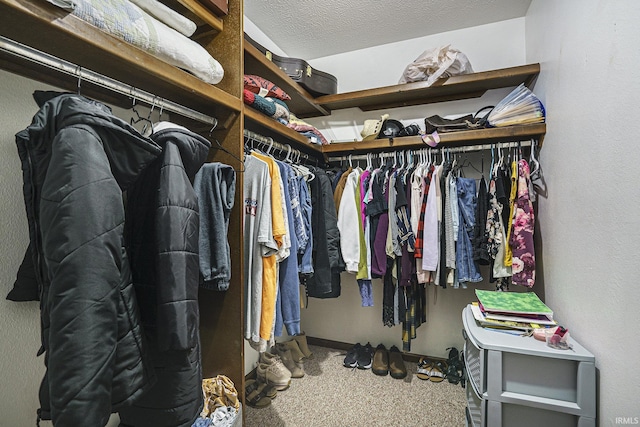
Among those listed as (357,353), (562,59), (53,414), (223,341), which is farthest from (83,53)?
(357,353)

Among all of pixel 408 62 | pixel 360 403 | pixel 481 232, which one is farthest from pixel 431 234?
pixel 408 62

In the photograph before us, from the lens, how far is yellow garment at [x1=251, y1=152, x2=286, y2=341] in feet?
4.11

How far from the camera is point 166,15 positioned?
1037 mm

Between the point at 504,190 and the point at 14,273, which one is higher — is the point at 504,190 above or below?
above

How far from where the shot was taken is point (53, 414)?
0.56m

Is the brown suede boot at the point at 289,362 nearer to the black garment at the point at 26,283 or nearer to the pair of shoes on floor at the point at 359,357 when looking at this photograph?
the pair of shoes on floor at the point at 359,357

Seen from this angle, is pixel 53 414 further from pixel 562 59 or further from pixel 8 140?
pixel 562 59

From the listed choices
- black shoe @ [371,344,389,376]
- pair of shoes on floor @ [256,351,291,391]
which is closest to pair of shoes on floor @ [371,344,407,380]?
black shoe @ [371,344,389,376]

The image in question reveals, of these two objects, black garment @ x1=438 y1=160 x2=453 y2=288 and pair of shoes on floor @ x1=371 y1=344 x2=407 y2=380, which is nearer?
black garment @ x1=438 y1=160 x2=453 y2=288

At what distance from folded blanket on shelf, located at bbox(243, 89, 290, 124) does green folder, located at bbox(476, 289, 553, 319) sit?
54.3 inches

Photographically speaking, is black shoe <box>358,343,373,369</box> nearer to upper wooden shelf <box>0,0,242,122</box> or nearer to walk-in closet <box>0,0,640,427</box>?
walk-in closet <box>0,0,640,427</box>

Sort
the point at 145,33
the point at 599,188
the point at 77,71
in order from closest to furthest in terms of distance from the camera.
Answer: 1. the point at 77,71
2. the point at 145,33
3. the point at 599,188

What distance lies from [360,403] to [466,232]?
1.23 metres

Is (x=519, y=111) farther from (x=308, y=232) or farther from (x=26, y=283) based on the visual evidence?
(x=26, y=283)
